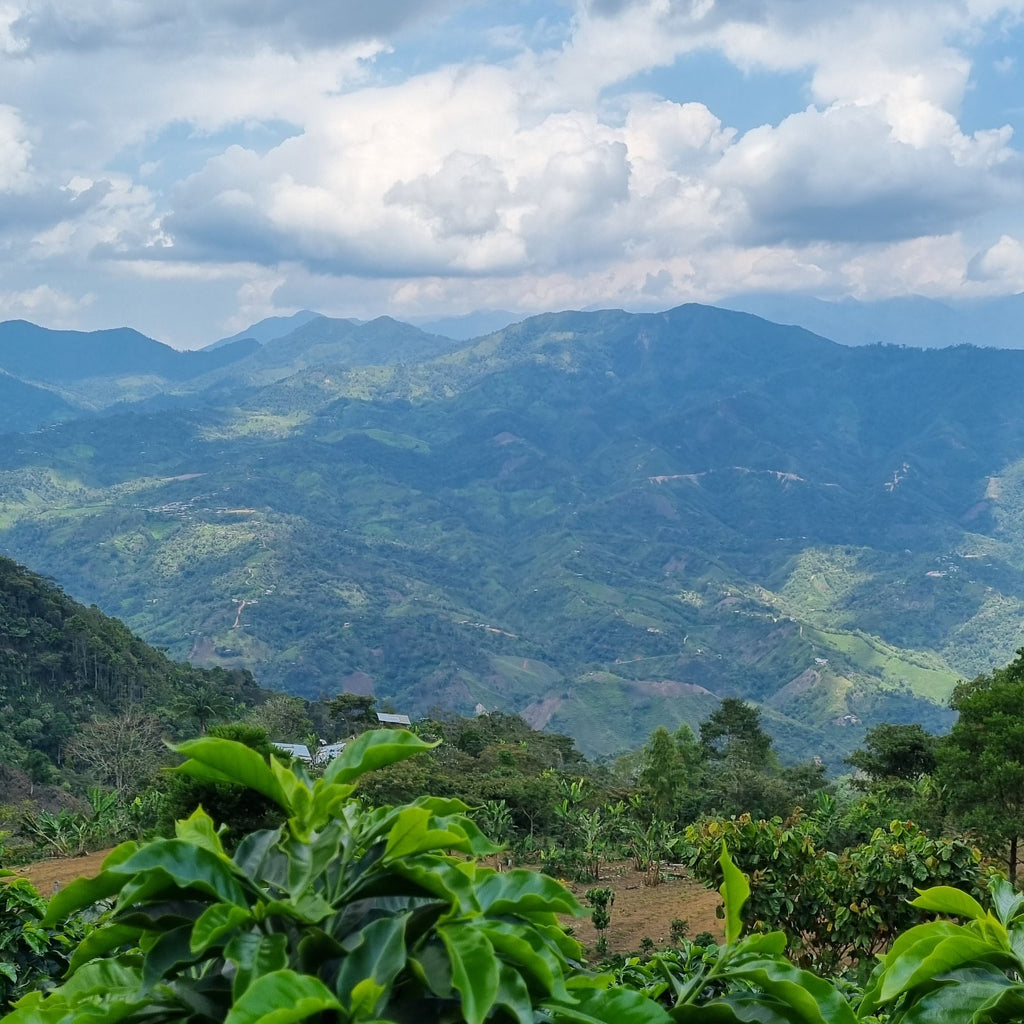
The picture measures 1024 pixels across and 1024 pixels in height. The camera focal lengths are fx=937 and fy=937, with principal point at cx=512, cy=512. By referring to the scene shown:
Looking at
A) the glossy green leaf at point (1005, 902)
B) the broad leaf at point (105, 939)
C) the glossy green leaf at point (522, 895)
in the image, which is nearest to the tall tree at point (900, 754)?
the glossy green leaf at point (1005, 902)

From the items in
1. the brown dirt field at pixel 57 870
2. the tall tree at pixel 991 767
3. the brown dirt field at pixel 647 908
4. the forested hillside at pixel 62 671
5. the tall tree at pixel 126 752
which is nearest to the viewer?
the brown dirt field at pixel 647 908

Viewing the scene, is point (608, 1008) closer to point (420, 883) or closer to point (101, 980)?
point (420, 883)

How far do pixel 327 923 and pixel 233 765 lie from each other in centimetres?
32

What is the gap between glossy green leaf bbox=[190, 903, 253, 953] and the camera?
149 cm

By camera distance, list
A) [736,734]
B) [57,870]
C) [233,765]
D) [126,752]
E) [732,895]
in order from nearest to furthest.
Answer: [233,765] < [732,895] < [57,870] < [126,752] < [736,734]

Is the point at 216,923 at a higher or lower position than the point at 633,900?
higher

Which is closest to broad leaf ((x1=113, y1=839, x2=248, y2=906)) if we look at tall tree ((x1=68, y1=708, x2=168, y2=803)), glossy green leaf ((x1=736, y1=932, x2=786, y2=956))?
glossy green leaf ((x1=736, y1=932, x2=786, y2=956))

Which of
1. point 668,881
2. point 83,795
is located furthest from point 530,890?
point 83,795

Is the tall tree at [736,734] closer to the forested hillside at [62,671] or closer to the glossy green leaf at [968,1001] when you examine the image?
the forested hillside at [62,671]

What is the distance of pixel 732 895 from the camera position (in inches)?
74.0

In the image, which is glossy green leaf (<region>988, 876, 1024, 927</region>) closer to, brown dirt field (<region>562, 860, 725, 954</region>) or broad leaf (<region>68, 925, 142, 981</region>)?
broad leaf (<region>68, 925, 142, 981</region>)

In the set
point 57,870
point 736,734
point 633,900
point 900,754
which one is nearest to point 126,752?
point 57,870

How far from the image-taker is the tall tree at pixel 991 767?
1608 cm

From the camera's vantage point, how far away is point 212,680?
199ft
